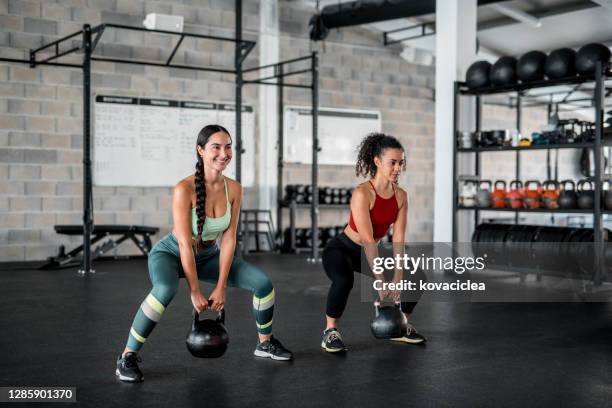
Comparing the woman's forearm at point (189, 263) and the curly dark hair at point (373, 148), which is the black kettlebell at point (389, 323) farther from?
the woman's forearm at point (189, 263)

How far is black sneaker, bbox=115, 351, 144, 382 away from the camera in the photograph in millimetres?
2834

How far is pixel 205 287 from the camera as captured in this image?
5.86 m

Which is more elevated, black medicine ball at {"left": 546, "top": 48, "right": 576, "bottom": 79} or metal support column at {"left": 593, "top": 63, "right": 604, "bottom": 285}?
black medicine ball at {"left": 546, "top": 48, "right": 576, "bottom": 79}

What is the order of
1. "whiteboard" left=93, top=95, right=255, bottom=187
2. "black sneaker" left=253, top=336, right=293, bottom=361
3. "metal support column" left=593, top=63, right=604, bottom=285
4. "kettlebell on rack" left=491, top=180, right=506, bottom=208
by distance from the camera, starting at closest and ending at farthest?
1. "black sneaker" left=253, top=336, right=293, bottom=361
2. "metal support column" left=593, top=63, right=604, bottom=285
3. "kettlebell on rack" left=491, top=180, right=506, bottom=208
4. "whiteboard" left=93, top=95, right=255, bottom=187

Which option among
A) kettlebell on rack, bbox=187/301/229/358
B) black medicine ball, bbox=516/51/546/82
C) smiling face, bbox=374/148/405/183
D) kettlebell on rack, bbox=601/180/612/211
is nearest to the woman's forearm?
kettlebell on rack, bbox=187/301/229/358

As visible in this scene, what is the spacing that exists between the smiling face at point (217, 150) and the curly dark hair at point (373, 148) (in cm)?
79

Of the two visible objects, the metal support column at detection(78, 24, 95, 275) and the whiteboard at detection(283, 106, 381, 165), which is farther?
the whiteboard at detection(283, 106, 381, 165)

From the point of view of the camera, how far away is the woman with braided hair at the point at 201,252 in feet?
9.30

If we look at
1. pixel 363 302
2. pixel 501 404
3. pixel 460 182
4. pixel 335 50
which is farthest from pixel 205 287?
pixel 335 50

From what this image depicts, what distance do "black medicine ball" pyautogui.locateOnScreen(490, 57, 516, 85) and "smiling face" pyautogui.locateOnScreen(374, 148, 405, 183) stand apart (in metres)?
3.20

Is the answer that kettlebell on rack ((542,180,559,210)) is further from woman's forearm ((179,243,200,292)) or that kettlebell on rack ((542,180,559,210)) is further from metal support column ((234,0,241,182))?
woman's forearm ((179,243,200,292))

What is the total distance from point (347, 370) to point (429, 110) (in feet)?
25.5

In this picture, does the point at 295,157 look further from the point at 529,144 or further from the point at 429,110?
the point at 529,144

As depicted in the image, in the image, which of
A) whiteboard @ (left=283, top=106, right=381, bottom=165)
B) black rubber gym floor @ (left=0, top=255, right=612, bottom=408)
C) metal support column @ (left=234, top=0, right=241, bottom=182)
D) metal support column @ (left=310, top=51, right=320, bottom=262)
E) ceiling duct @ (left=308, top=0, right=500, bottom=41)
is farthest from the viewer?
whiteboard @ (left=283, top=106, right=381, bottom=165)
